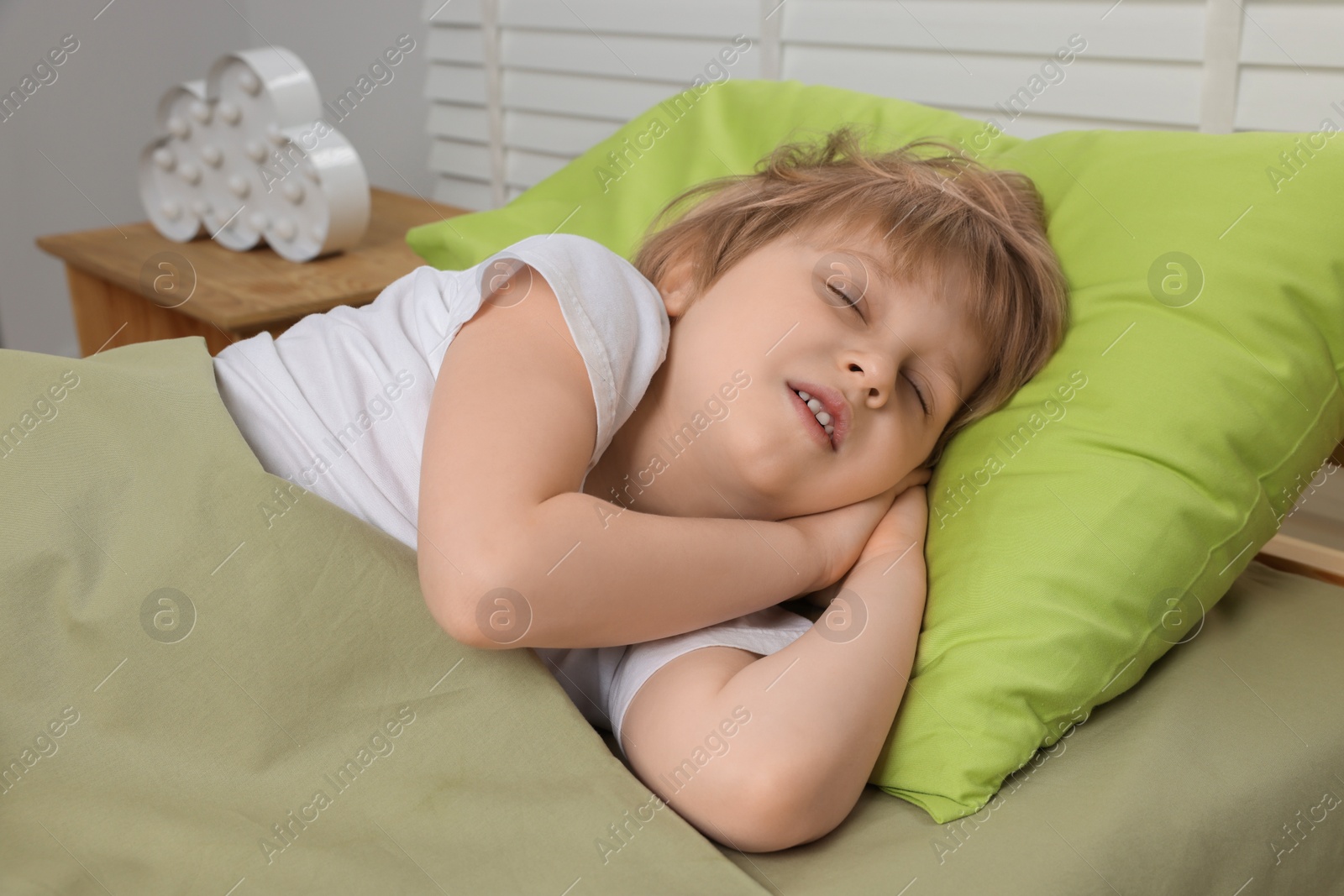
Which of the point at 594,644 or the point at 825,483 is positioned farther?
the point at 825,483

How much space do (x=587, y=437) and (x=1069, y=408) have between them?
40cm

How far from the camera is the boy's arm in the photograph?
2.27 feet

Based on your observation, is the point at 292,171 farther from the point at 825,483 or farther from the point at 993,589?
the point at 993,589

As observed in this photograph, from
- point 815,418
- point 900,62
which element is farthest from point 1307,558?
point 900,62

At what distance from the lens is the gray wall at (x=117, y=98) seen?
8.76 ft

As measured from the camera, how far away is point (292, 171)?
1824 millimetres

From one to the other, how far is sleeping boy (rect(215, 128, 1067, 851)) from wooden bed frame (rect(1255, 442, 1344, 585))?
1.07ft

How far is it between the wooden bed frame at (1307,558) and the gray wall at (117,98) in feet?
7.11

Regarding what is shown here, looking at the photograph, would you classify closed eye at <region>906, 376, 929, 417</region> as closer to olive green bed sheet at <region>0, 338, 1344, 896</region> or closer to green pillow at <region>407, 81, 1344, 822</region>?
green pillow at <region>407, 81, 1344, 822</region>

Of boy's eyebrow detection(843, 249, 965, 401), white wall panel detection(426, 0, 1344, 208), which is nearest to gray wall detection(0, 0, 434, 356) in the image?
white wall panel detection(426, 0, 1344, 208)

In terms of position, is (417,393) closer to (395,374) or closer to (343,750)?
(395,374)

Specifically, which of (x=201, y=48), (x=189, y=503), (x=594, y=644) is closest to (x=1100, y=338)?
(x=594, y=644)

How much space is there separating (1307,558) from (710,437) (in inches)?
23.8

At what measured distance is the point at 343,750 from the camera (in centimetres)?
71
